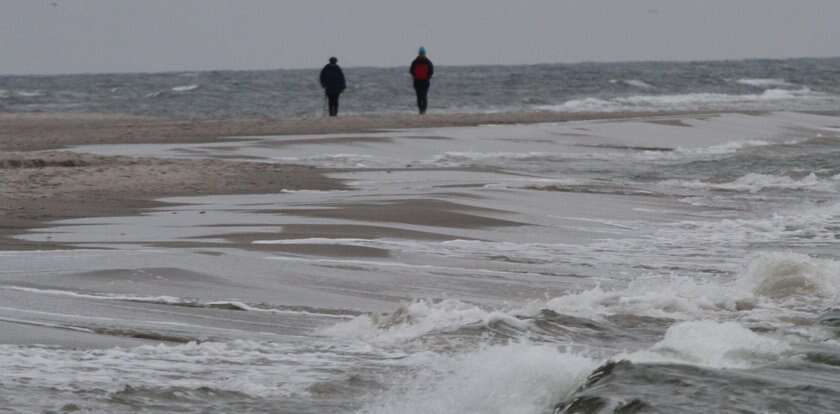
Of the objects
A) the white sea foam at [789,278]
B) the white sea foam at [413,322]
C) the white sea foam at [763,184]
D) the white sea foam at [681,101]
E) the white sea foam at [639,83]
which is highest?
the white sea foam at [413,322]

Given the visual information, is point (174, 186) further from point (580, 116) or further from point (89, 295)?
point (580, 116)

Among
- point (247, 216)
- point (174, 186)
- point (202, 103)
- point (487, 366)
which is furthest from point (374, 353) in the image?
point (202, 103)

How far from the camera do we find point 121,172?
1449 cm

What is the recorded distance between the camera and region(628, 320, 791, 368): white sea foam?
6.24 metres

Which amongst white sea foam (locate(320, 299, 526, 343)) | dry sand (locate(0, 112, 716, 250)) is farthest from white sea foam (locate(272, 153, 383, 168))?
white sea foam (locate(320, 299, 526, 343))

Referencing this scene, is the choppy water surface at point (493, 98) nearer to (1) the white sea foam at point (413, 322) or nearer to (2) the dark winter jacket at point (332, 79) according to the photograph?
(2) the dark winter jacket at point (332, 79)

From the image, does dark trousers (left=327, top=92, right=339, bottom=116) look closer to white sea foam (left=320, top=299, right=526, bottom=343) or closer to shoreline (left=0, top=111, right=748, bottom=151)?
shoreline (left=0, top=111, right=748, bottom=151)

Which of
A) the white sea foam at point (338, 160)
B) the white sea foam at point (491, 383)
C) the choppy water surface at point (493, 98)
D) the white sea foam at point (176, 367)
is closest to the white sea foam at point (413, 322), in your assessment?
the white sea foam at point (176, 367)

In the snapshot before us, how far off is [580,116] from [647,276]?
19683 millimetres

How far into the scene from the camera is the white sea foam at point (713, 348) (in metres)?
6.24

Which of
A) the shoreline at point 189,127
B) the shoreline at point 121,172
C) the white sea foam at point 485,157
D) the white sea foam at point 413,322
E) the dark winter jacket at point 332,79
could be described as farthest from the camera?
the dark winter jacket at point 332,79

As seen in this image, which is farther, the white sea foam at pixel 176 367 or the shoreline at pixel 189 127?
the shoreline at pixel 189 127

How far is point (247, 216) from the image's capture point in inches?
445

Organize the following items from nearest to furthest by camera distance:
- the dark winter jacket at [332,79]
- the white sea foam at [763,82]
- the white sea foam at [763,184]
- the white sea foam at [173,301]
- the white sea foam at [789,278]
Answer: the white sea foam at [173,301] < the white sea foam at [789,278] < the white sea foam at [763,184] < the dark winter jacket at [332,79] < the white sea foam at [763,82]
